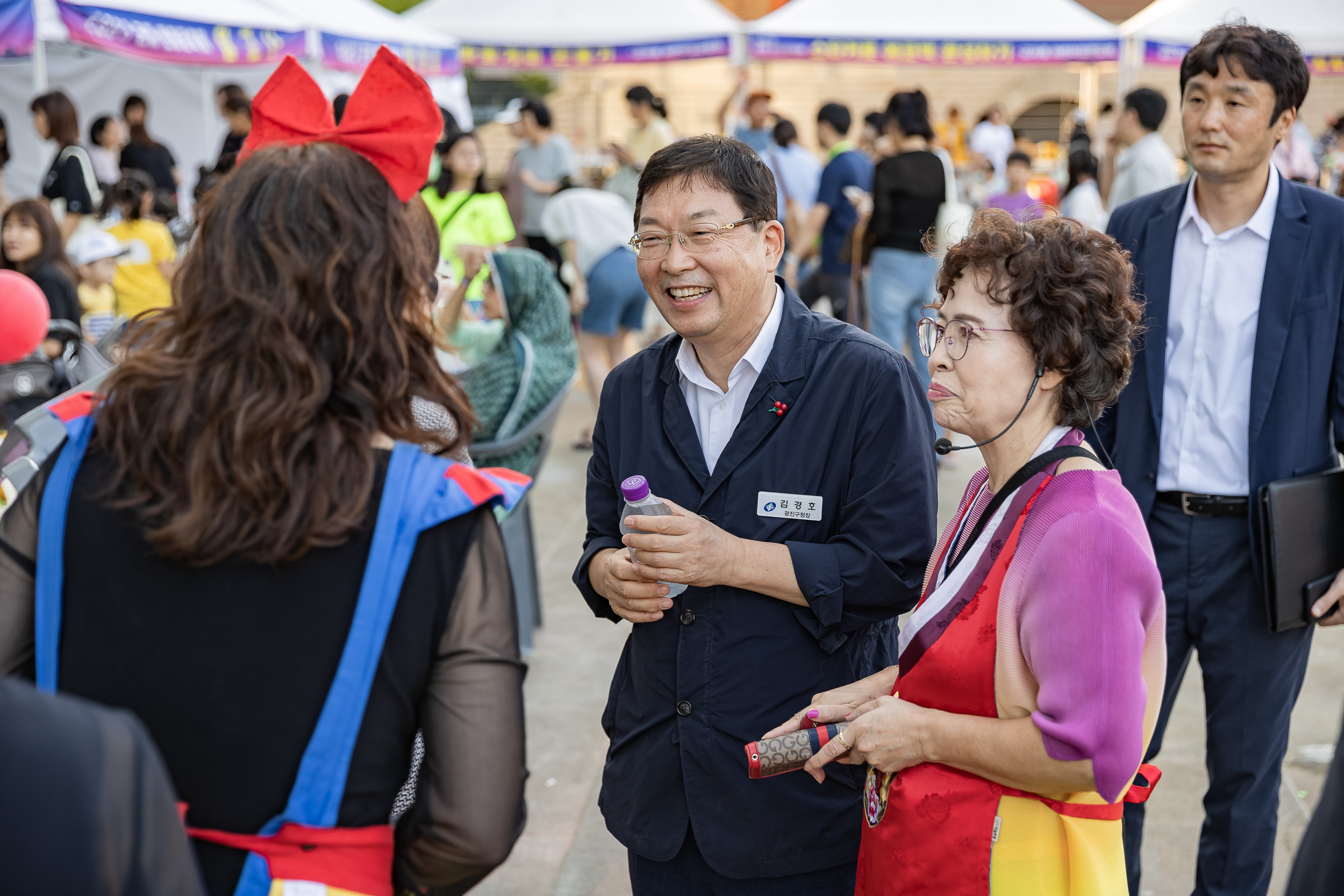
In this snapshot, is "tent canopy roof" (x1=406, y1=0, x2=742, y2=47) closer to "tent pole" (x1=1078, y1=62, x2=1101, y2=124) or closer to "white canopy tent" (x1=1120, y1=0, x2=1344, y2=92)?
"white canopy tent" (x1=1120, y1=0, x2=1344, y2=92)

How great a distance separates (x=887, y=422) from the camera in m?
1.94

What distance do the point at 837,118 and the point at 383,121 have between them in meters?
8.09

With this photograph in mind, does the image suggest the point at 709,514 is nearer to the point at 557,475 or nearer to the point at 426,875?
the point at 426,875

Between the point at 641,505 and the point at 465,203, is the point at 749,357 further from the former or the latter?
the point at 465,203

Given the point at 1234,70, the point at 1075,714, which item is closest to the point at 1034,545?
the point at 1075,714

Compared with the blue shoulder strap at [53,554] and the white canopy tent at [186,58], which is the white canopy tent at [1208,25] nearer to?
the white canopy tent at [186,58]

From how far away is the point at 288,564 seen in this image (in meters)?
1.27

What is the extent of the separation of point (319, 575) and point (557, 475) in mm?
5974

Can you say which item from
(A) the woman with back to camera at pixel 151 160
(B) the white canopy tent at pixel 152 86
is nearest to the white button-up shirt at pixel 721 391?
(B) the white canopy tent at pixel 152 86

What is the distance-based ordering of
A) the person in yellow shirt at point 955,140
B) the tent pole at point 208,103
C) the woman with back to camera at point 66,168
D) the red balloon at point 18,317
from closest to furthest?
1. the red balloon at point 18,317
2. the woman with back to camera at point 66,168
3. the tent pole at point 208,103
4. the person in yellow shirt at point 955,140

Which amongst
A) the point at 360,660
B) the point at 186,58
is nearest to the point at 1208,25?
the point at 186,58

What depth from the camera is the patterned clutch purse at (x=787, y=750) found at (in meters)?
1.70

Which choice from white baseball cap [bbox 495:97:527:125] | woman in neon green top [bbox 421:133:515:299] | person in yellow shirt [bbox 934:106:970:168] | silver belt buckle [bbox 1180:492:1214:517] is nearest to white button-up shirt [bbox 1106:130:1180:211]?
woman in neon green top [bbox 421:133:515:299]

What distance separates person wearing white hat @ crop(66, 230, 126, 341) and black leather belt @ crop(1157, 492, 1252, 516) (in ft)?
19.0
